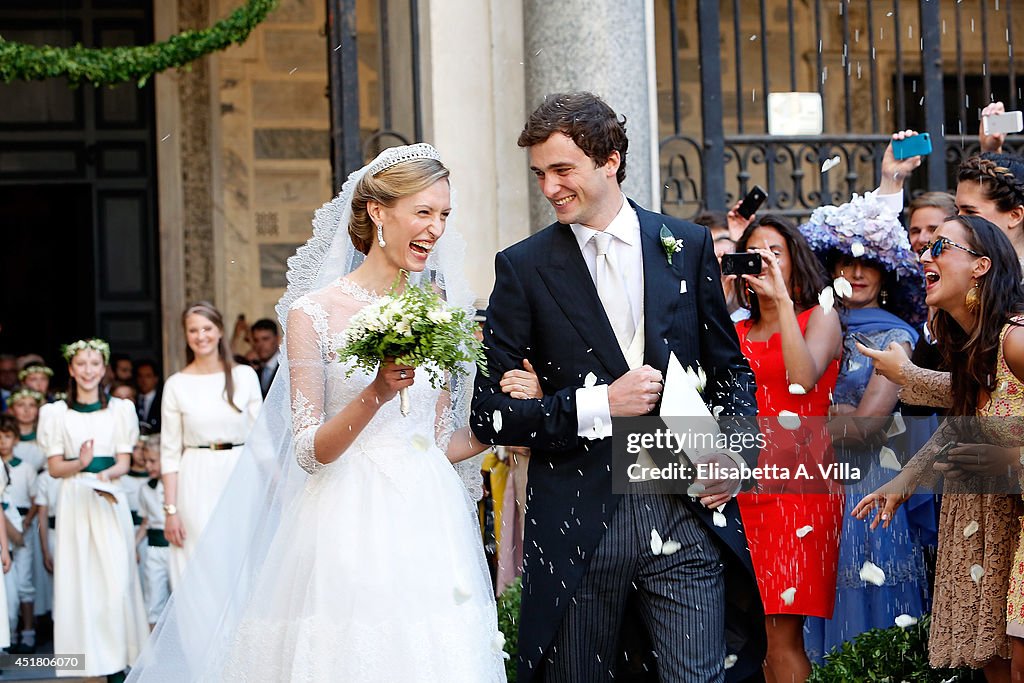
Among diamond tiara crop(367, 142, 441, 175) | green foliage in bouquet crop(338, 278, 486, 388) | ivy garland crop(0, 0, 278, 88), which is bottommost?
green foliage in bouquet crop(338, 278, 486, 388)

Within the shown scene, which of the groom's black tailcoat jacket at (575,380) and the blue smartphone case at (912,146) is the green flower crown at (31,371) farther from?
the groom's black tailcoat jacket at (575,380)

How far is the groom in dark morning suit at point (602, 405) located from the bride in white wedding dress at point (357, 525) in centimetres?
28

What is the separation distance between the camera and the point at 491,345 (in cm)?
408

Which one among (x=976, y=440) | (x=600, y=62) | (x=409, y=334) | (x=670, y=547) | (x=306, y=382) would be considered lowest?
Answer: (x=670, y=547)

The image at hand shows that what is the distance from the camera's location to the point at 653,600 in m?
3.91

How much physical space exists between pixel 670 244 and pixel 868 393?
194 centimetres

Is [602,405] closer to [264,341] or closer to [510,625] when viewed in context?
[510,625]

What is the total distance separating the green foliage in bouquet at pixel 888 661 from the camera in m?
4.93

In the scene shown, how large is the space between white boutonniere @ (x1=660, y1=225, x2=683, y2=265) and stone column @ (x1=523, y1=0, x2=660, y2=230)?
140 inches

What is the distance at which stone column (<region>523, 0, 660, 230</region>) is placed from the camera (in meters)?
7.63

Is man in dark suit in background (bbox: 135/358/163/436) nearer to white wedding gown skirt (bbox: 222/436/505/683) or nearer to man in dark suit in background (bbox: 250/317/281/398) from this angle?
man in dark suit in background (bbox: 250/317/281/398)

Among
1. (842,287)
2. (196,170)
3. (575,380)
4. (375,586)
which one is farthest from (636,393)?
(196,170)

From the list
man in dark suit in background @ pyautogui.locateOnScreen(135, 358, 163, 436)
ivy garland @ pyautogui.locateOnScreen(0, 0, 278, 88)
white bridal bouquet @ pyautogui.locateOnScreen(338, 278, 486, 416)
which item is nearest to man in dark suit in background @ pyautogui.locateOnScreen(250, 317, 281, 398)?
man in dark suit in background @ pyautogui.locateOnScreen(135, 358, 163, 436)

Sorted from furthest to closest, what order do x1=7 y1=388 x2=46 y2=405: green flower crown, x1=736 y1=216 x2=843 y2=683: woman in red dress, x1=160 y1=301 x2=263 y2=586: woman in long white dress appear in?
x1=7 y1=388 x2=46 y2=405: green flower crown → x1=160 y1=301 x2=263 y2=586: woman in long white dress → x1=736 y1=216 x2=843 y2=683: woman in red dress
